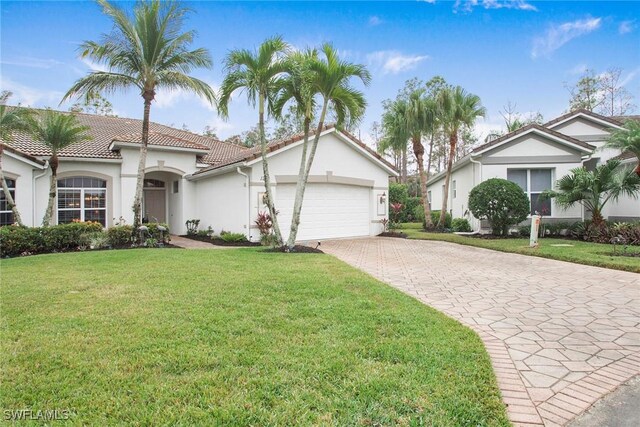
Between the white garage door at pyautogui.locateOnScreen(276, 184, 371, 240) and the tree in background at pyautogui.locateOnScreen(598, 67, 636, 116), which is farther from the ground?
the tree in background at pyautogui.locateOnScreen(598, 67, 636, 116)

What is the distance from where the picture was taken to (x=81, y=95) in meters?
12.8

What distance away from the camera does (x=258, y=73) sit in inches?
420

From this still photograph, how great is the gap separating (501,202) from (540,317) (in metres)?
11.0

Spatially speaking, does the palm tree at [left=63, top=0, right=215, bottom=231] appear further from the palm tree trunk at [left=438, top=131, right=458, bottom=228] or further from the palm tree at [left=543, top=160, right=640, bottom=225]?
the palm tree at [left=543, top=160, right=640, bottom=225]

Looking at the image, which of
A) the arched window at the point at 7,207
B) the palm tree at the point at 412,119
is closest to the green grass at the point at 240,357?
the arched window at the point at 7,207

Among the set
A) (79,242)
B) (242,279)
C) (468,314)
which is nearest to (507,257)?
(468,314)

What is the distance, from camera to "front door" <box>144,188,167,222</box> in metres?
20.2

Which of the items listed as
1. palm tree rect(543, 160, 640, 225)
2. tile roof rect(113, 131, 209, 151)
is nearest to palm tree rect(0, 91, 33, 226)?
tile roof rect(113, 131, 209, 151)

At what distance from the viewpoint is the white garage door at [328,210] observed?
15570 mm

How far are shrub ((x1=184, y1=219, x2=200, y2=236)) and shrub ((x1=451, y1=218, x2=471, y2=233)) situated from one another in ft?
44.3

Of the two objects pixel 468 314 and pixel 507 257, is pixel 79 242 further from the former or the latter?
pixel 507 257

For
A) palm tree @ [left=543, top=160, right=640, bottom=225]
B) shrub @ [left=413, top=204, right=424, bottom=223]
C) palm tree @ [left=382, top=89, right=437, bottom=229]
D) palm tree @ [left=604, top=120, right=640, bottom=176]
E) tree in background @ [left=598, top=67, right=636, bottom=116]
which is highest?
tree in background @ [left=598, top=67, right=636, bottom=116]

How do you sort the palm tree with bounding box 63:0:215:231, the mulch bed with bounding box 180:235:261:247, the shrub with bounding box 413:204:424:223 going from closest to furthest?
the palm tree with bounding box 63:0:215:231
the mulch bed with bounding box 180:235:261:247
the shrub with bounding box 413:204:424:223

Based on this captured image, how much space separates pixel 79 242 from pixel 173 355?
11.3 m
